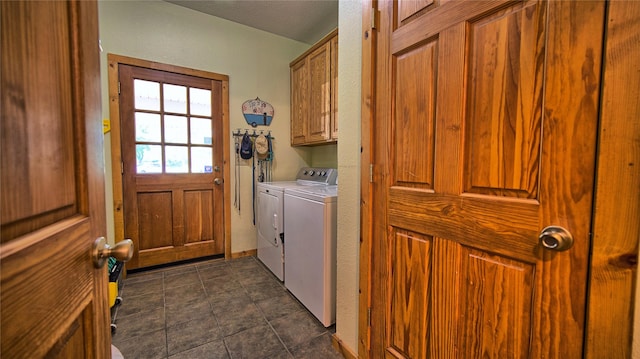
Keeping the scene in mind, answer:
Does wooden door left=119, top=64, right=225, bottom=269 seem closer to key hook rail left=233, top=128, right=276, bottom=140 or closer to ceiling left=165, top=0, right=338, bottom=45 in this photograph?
key hook rail left=233, top=128, right=276, bottom=140

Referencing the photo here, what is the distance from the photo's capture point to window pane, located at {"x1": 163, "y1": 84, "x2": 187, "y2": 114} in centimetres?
264

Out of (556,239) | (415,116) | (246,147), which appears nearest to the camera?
(556,239)

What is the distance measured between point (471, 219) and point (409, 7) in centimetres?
88

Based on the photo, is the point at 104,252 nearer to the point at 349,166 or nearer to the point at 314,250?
the point at 349,166

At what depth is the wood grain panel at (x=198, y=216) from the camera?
280 cm

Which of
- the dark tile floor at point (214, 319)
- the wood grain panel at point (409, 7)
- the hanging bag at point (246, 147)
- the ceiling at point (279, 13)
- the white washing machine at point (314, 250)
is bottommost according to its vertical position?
the dark tile floor at point (214, 319)

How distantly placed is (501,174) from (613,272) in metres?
0.34

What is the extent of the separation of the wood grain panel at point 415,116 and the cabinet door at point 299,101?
6.25 ft

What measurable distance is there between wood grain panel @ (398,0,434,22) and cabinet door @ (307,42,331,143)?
143 centimetres

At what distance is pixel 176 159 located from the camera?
8.92 ft

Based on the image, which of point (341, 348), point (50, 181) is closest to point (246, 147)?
point (341, 348)

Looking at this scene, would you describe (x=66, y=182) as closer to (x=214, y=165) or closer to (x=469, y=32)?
(x=469, y=32)

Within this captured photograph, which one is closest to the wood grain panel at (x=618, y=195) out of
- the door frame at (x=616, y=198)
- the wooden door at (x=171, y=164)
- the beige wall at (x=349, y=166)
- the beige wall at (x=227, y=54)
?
the door frame at (x=616, y=198)

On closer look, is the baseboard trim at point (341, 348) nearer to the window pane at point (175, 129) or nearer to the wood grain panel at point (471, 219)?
the wood grain panel at point (471, 219)
